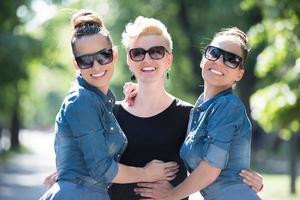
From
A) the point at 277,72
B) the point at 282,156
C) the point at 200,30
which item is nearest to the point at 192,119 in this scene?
the point at 277,72

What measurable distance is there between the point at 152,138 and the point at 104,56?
2.25 feet

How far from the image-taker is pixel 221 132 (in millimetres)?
3744

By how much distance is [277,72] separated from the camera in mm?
12156

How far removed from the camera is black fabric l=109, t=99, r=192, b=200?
418 centimetres

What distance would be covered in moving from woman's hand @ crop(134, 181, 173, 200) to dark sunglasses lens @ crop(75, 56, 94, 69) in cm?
76

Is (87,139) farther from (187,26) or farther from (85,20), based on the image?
(187,26)

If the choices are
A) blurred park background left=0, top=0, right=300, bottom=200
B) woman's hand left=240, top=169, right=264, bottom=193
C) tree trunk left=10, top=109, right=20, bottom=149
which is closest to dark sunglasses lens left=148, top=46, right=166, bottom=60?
woman's hand left=240, top=169, right=264, bottom=193

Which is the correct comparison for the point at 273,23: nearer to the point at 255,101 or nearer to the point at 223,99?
the point at 255,101

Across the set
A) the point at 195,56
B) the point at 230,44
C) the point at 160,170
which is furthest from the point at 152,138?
the point at 195,56

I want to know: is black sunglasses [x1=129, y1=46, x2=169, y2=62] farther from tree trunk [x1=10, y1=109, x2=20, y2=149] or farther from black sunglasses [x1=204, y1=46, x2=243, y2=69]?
tree trunk [x1=10, y1=109, x2=20, y2=149]

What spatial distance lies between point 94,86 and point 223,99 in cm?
70

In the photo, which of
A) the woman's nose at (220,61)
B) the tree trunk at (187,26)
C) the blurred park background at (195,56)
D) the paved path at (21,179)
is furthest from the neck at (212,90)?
the tree trunk at (187,26)

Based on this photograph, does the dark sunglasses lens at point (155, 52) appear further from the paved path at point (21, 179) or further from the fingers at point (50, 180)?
the paved path at point (21, 179)

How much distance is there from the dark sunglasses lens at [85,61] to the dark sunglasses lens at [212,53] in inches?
26.4
